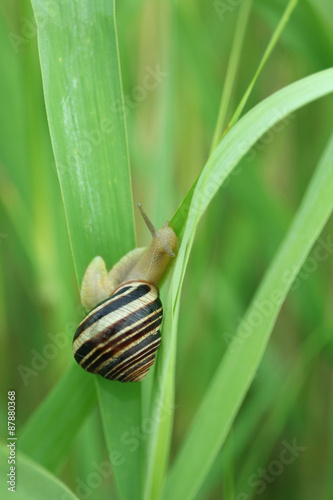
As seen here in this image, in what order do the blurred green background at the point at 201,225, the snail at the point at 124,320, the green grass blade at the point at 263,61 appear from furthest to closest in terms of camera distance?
the blurred green background at the point at 201,225 → the snail at the point at 124,320 → the green grass blade at the point at 263,61

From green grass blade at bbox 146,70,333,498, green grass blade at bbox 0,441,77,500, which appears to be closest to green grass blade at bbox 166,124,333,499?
green grass blade at bbox 146,70,333,498

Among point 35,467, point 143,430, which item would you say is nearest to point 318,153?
point 143,430

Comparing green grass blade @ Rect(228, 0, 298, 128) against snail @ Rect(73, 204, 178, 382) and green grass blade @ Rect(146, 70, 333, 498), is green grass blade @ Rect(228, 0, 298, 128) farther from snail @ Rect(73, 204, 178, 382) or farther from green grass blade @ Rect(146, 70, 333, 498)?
snail @ Rect(73, 204, 178, 382)

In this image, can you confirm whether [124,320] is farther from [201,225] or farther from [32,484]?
[201,225]

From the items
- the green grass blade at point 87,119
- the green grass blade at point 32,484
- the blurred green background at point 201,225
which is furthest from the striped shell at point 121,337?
the blurred green background at point 201,225

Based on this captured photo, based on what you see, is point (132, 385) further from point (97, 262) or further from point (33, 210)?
point (33, 210)

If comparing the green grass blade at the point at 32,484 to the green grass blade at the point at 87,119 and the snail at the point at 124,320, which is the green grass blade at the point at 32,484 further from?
the green grass blade at the point at 87,119

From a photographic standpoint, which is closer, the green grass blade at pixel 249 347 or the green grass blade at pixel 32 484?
the green grass blade at pixel 32 484
